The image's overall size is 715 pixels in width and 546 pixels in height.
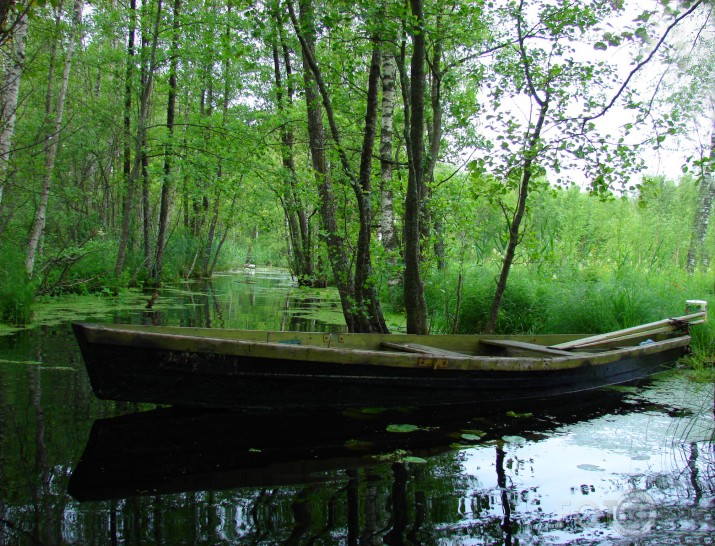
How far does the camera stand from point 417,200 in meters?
6.04

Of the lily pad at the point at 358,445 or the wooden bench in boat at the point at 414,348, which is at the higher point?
the wooden bench in boat at the point at 414,348

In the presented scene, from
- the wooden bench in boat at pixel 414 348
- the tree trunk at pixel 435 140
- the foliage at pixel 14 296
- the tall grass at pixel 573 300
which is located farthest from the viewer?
the tall grass at pixel 573 300

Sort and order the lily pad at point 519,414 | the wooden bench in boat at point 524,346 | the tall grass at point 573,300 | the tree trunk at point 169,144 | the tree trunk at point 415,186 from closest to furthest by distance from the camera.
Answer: the lily pad at point 519,414 < the wooden bench in boat at point 524,346 < the tree trunk at point 415,186 < the tall grass at point 573,300 < the tree trunk at point 169,144

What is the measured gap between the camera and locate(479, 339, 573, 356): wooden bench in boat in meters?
5.37

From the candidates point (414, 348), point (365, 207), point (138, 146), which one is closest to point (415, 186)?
point (365, 207)

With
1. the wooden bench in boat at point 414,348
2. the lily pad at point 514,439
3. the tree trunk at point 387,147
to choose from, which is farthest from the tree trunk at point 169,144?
the lily pad at point 514,439

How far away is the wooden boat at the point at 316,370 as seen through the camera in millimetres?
3713

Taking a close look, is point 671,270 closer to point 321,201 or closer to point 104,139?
point 321,201

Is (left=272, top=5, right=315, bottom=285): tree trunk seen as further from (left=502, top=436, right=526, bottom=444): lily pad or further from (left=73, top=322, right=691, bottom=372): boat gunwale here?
(left=502, top=436, right=526, bottom=444): lily pad

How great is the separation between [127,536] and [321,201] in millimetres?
5326

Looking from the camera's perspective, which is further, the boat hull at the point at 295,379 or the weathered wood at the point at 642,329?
the weathered wood at the point at 642,329

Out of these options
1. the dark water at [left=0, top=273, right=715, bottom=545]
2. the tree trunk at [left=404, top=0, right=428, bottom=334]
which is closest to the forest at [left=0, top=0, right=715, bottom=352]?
the tree trunk at [left=404, top=0, right=428, bottom=334]

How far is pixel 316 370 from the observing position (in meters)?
4.14

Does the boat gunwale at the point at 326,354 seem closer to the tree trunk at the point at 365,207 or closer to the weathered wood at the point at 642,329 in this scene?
the weathered wood at the point at 642,329
